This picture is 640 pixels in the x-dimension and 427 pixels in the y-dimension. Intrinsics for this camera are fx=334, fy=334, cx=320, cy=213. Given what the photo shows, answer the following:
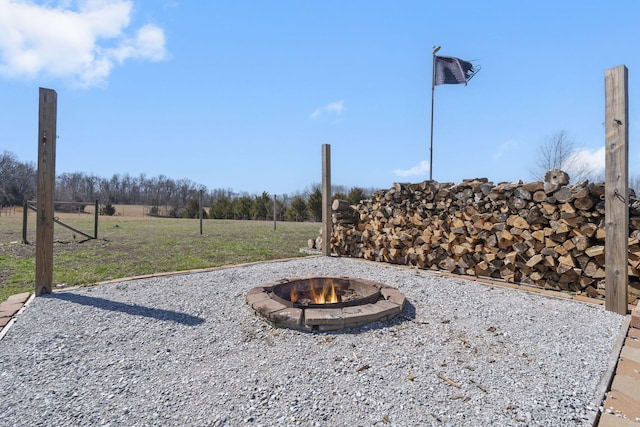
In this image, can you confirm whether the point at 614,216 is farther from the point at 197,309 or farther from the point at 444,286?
the point at 197,309

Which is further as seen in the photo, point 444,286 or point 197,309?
point 444,286

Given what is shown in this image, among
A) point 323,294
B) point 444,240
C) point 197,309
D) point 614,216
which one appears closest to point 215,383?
point 197,309

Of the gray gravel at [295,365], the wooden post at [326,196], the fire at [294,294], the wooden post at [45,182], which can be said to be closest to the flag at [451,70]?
the wooden post at [326,196]

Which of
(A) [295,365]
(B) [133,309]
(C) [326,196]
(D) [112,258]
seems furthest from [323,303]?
(D) [112,258]

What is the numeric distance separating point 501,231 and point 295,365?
3.51 meters

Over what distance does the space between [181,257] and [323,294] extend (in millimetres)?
3815

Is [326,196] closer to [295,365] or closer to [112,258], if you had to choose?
[112,258]

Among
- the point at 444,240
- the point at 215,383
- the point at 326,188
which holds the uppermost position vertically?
the point at 326,188

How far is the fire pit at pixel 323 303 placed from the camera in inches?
97.7

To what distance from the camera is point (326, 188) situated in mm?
6098

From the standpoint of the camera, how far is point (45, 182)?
3422 millimetres

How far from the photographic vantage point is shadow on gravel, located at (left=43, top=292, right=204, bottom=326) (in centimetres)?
278

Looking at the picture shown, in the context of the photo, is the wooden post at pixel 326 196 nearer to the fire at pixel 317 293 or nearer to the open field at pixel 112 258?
the open field at pixel 112 258

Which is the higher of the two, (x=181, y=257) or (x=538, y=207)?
(x=538, y=207)
